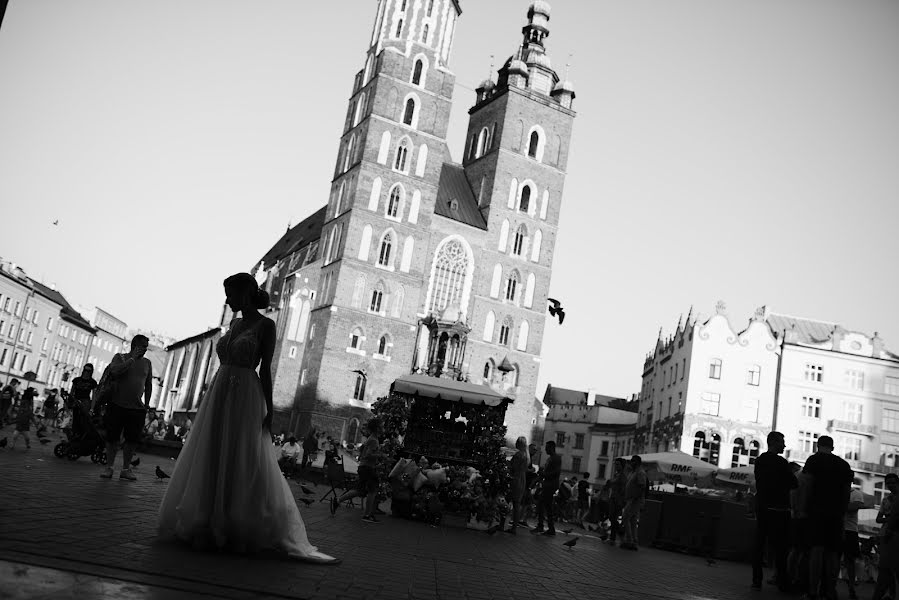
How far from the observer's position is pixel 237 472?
6199 millimetres

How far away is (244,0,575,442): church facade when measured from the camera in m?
50.6

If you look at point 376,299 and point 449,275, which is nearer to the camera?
point 376,299


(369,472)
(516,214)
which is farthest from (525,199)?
(369,472)

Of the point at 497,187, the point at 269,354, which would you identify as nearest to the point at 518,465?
the point at 269,354

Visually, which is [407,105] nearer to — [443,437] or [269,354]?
[443,437]

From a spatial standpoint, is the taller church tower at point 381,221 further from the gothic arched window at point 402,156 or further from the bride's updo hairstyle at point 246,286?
the bride's updo hairstyle at point 246,286

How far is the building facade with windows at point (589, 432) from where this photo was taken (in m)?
76.7

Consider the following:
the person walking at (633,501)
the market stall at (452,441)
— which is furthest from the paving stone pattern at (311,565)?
the person walking at (633,501)

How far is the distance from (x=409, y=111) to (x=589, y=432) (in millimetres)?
39723

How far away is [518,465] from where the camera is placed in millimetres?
16406

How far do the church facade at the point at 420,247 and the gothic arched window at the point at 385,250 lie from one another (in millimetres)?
67

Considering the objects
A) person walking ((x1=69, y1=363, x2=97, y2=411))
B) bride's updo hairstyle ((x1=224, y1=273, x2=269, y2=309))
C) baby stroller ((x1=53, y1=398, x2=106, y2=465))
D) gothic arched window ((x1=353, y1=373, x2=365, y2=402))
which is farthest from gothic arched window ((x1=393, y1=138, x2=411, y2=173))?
bride's updo hairstyle ((x1=224, y1=273, x2=269, y2=309))

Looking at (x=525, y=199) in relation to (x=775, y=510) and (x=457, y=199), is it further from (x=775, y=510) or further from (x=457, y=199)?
(x=775, y=510)

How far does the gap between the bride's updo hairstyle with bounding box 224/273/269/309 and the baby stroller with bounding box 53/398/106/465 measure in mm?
8382
